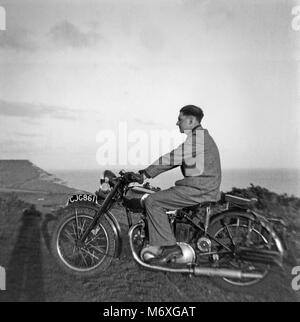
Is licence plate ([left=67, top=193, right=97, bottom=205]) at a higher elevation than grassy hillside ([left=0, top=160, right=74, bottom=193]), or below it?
below

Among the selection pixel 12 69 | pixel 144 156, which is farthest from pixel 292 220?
pixel 12 69

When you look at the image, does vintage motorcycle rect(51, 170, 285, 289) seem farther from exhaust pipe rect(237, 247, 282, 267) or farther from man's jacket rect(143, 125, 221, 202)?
man's jacket rect(143, 125, 221, 202)

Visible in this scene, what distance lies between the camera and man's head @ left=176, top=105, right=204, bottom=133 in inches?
146

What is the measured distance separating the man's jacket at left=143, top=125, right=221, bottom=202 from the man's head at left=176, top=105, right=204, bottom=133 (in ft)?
0.52

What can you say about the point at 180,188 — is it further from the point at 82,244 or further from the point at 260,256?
the point at 82,244

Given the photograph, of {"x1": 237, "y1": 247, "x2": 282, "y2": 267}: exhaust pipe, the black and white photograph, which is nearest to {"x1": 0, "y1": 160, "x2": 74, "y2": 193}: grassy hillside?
the black and white photograph

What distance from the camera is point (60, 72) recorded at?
3879 mm

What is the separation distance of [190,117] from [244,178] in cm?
80

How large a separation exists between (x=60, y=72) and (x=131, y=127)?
0.87 metres

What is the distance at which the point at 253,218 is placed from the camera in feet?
11.3
